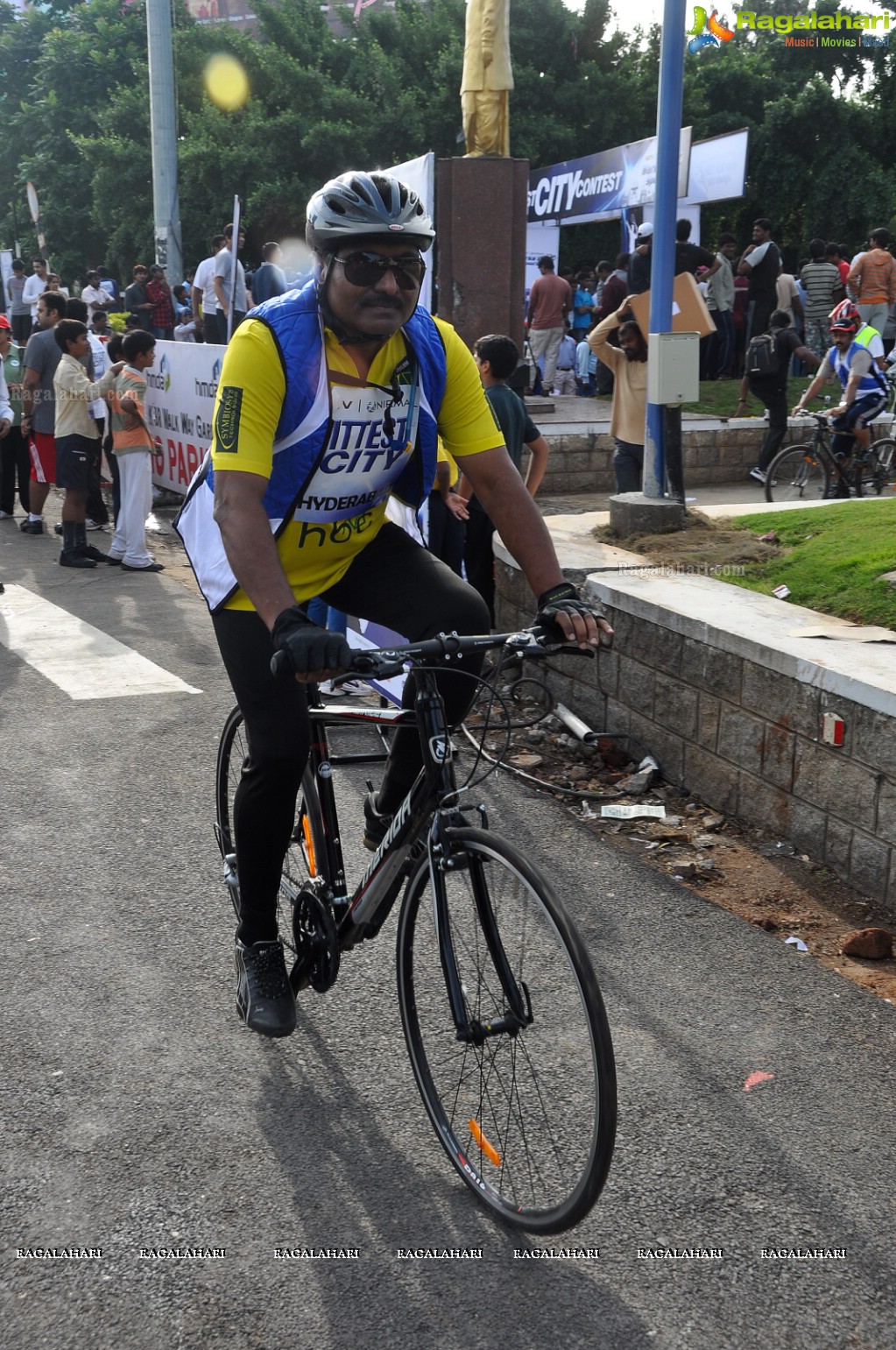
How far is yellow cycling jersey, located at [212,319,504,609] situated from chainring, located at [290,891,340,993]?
80cm

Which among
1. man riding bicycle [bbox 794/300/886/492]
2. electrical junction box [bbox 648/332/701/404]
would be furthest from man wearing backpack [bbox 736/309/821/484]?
electrical junction box [bbox 648/332/701/404]

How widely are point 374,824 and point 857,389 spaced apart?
32.1ft

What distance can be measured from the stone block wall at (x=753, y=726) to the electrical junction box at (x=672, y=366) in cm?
206

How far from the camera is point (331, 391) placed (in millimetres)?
A: 3156

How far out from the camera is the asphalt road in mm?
2615

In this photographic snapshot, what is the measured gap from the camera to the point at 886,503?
7.82 m

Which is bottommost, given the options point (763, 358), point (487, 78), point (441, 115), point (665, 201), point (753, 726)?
point (753, 726)

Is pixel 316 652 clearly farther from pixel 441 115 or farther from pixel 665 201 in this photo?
pixel 441 115

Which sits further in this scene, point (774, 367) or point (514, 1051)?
point (774, 367)

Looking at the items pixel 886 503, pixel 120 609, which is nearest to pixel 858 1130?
pixel 886 503

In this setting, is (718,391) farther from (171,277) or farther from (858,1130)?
(858,1130)

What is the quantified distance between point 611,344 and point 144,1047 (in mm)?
7372

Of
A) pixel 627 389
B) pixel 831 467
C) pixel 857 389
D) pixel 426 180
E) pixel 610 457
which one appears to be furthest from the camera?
pixel 610 457

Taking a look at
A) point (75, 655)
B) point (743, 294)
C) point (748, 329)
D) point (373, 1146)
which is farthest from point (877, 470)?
point (373, 1146)
